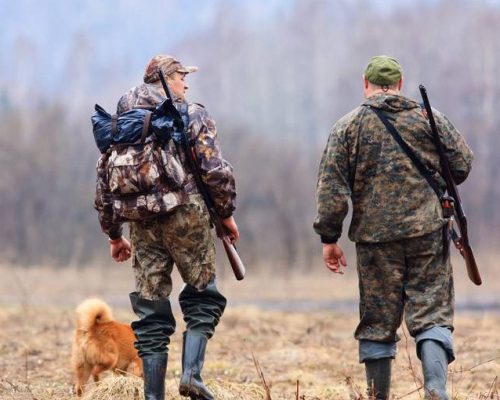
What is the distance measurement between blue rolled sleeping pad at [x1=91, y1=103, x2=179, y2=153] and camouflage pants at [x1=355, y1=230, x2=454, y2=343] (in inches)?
51.9

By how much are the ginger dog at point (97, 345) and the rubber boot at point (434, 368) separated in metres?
2.45

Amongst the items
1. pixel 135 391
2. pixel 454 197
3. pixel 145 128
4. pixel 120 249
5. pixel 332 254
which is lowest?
pixel 135 391

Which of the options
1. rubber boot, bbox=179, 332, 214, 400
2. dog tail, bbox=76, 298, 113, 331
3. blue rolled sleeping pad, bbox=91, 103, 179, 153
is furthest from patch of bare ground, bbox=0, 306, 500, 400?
blue rolled sleeping pad, bbox=91, 103, 179, 153

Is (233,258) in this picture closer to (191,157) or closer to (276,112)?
(191,157)

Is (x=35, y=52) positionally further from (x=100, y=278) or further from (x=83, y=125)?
(x=100, y=278)

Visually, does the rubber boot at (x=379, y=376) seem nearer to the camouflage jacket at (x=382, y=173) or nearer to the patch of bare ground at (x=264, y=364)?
the patch of bare ground at (x=264, y=364)

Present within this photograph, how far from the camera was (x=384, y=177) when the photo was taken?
5.45m

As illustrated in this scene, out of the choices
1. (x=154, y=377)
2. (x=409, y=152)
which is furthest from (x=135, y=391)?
(x=409, y=152)

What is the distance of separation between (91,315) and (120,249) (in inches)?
42.3

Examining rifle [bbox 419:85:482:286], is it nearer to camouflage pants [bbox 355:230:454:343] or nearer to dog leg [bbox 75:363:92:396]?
camouflage pants [bbox 355:230:454:343]

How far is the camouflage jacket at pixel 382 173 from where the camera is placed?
5.41m

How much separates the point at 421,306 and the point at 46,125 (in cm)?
3558

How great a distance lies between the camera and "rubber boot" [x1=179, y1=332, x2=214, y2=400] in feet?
17.6

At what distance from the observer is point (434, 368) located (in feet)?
17.2
